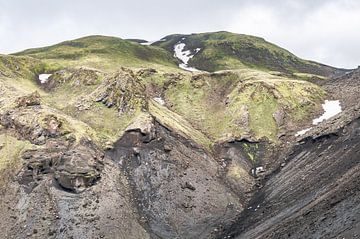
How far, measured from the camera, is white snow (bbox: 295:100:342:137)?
87562mm

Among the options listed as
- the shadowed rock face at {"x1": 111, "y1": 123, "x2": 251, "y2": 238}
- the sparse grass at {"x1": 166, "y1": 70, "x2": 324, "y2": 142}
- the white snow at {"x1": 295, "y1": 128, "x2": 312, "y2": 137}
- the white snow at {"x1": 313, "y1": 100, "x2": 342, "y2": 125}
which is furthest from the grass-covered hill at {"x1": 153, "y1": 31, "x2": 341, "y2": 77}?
the shadowed rock face at {"x1": 111, "y1": 123, "x2": 251, "y2": 238}

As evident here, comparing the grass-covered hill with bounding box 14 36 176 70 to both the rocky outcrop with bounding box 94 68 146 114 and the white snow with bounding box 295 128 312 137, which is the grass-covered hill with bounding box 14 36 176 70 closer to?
the rocky outcrop with bounding box 94 68 146 114

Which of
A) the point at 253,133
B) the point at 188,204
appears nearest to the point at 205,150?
the point at 253,133

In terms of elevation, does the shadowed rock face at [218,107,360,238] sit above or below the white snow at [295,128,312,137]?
below

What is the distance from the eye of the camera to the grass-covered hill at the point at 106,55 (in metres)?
124

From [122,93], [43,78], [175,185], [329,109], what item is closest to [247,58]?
[329,109]

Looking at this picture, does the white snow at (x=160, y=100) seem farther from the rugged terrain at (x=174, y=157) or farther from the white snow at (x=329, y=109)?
the white snow at (x=329, y=109)

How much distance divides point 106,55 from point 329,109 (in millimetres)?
67403

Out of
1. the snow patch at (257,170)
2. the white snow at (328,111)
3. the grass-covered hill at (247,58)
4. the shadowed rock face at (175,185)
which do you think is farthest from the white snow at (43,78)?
the grass-covered hill at (247,58)

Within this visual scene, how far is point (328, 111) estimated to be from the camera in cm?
9419

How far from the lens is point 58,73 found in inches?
4232

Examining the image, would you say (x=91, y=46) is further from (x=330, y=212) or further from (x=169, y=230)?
(x=330, y=212)

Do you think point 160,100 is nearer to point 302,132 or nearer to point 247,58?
point 302,132

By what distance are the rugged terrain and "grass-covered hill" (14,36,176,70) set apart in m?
15.8
